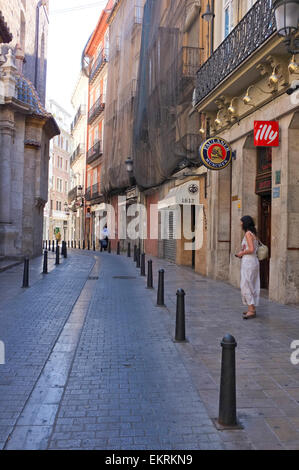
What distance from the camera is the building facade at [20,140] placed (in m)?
18.2

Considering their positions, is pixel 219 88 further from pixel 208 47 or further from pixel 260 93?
pixel 208 47

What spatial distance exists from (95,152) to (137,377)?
116 ft

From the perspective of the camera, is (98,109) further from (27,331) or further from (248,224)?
(27,331)

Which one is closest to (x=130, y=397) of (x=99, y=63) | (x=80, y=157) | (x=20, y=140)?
(x=20, y=140)

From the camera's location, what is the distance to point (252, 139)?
11.5 m

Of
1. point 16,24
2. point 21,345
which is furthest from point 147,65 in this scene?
point 21,345

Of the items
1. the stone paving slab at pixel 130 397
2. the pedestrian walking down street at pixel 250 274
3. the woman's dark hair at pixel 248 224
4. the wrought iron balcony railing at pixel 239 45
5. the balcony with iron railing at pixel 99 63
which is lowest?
the stone paving slab at pixel 130 397

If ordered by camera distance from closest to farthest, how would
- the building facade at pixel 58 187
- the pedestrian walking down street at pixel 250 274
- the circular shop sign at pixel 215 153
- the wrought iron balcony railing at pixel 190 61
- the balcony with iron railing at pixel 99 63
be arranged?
1. the pedestrian walking down street at pixel 250 274
2. the circular shop sign at pixel 215 153
3. the wrought iron balcony railing at pixel 190 61
4. the balcony with iron railing at pixel 99 63
5. the building facade at pixel 58 187

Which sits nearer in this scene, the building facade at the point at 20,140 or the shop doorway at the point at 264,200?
the shop doorway at the point at 264,200

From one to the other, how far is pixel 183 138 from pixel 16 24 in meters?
11.1

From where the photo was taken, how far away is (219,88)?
1177cm

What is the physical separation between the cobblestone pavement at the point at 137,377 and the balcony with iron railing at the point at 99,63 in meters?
31.7

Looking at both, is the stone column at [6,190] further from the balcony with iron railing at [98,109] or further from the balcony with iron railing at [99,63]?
the balcony with iron railing at [99,63]

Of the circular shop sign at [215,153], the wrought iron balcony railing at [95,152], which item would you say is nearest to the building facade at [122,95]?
the wrought iron balcony railing at [95,152]
